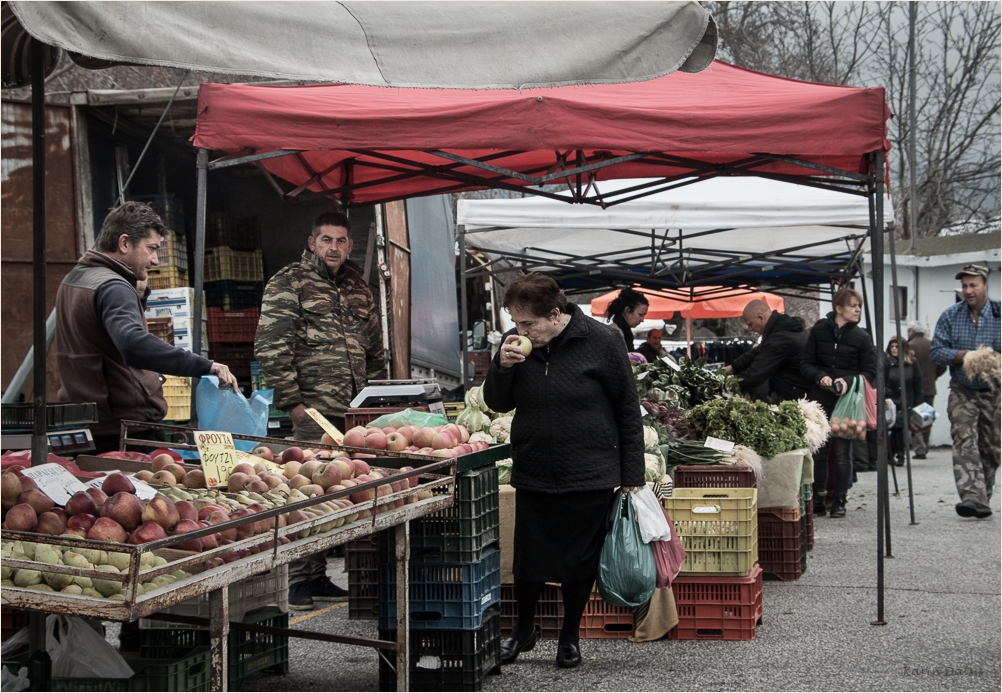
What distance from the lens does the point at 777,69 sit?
3145 cm

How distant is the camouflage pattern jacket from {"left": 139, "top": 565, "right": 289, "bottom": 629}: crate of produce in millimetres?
1687

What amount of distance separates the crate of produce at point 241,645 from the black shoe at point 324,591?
1.47 meters

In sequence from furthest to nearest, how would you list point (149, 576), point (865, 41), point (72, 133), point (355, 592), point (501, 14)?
point (865, 41)
point (72, 133)
point (355, 592)
point (501, 14)
point (149, 576)

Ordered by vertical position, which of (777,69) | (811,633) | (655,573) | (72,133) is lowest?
(811,633)

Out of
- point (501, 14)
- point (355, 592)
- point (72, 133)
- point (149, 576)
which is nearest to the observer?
point (149, 576)

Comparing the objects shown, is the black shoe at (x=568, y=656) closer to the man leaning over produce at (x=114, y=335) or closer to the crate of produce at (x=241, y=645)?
the crate of produce at (x=241, y=645)

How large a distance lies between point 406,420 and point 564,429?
106 centimetres

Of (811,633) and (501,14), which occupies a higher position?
(501,14)

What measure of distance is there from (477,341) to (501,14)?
1332 cm

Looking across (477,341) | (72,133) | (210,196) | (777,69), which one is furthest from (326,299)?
(777,69)

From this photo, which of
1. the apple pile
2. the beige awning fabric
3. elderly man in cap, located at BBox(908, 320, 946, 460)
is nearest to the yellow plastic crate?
the apple pile

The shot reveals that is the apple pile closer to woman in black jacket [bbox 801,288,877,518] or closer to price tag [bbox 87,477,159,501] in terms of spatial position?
price tag [bbox 87,477,159,501]

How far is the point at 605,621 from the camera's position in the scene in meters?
5.73

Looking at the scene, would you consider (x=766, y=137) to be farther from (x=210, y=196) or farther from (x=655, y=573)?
(x=210, y=196)
